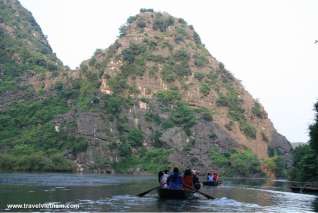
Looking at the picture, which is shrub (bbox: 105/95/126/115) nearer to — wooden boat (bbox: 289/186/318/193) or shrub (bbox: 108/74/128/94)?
shrub (bbox: 108/74/128/94)

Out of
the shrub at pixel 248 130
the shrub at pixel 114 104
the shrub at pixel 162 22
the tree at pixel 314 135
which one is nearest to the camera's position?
the tree at pixel 314 135

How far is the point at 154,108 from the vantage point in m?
162

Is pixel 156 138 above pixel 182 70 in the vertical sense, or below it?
below

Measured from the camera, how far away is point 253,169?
147m

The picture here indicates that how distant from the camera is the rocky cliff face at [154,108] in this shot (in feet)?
483

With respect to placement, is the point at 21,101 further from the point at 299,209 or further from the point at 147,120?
the point at 299,209

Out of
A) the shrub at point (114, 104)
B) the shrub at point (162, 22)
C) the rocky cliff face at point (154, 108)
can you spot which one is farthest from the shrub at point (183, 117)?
the shrub at point (162, 22)

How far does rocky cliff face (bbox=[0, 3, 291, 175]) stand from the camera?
14712 centimetres

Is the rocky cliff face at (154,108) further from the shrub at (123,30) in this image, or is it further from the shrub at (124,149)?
the shrub at (123,30)

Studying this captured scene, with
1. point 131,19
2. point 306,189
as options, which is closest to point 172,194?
point 306,189

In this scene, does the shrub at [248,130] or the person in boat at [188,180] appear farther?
the shrub at [248,130]

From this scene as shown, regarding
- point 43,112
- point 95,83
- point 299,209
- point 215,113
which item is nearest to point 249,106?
point 215,113

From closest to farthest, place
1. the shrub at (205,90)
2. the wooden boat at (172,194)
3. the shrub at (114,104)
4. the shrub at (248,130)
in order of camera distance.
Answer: the wooden boat at (172,194) < the shrub at (114,104) < the shrub at (248,130) < the shrub at (205,90)

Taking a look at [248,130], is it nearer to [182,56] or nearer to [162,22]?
[182,56]
